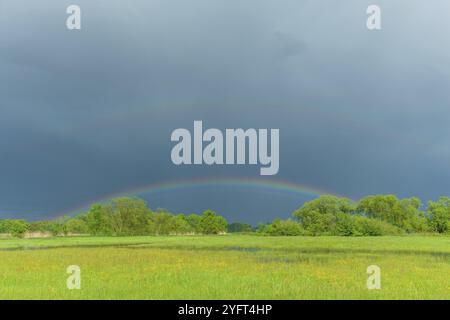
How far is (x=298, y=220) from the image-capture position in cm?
7450

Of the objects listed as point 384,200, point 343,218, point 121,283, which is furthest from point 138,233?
A: point 121,283

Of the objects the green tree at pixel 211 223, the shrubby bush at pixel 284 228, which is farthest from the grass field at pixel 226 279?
the green tree at pixel 211 223

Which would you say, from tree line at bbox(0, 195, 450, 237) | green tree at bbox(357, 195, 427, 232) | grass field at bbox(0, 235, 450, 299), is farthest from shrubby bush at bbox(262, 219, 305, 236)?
grass field at bbox(0, 235, 450, 299)

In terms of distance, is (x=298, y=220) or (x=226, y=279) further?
(x=298, y=220)

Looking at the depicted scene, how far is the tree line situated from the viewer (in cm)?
7156

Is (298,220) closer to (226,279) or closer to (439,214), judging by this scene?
(439,214)

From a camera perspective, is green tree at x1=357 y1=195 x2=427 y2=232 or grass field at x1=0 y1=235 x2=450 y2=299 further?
green tree at x1=357 y1=195 x2=427 y2=232

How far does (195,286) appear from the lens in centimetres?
1647

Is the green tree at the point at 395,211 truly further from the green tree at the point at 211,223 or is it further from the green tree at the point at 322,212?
the green tree at the point at 211,223

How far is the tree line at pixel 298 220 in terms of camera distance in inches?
2817

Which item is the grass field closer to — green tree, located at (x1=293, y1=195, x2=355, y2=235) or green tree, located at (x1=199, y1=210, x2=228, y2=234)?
green tree, located at (x1=293, y1=195, x2=355, y2=235)

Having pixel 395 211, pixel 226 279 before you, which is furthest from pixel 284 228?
pixel 226 279

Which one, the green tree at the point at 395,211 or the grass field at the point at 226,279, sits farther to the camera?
the green tree at the point at 395,211
